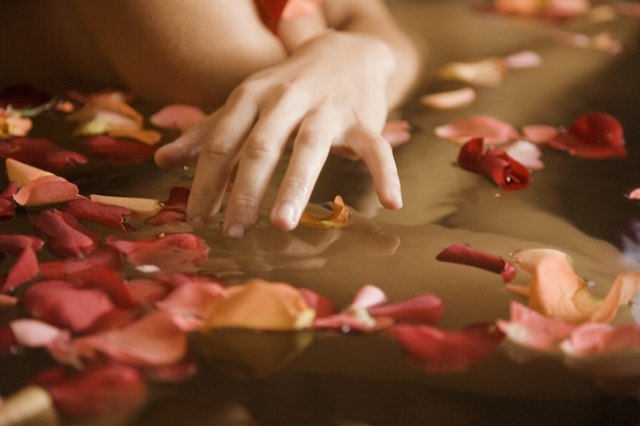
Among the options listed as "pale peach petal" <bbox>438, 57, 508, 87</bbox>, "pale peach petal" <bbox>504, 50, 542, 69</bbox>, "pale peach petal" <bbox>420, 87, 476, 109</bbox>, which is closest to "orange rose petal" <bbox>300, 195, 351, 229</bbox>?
"pale peach petal" <bbox>420, 87, 476, 109</bbox>

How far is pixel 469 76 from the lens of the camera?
1.28 m

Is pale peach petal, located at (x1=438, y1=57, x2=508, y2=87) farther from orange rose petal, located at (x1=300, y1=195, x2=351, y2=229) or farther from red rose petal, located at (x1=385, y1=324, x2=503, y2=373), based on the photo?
red rose petal, located at (x1=385, y1=324, x2=503, y2=373)

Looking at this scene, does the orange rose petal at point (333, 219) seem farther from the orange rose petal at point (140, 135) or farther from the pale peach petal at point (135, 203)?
the orange rose petal at point (140, 135)

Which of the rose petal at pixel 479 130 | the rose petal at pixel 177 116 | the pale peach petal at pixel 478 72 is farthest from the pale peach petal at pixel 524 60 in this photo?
the rose petal at pixel 177 116

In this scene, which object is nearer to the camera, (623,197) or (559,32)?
(623,197)

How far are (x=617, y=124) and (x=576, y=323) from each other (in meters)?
0.46

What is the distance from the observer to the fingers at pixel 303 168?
2.44ft

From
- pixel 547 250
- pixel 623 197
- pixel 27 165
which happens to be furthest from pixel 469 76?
pixel 27 165

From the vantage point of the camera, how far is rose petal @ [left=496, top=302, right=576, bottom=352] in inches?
25.6

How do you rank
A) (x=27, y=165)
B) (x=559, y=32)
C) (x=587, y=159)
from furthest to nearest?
1. (x=559, y=32)
2. (x=587, y=159)
3. (x=27, y=165)

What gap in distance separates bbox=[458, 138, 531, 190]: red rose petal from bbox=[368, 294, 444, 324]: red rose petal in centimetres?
27

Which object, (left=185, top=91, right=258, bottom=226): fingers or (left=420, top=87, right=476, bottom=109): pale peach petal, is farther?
A: (left=420, top=87, right=476, bottom=109): pale peach petal

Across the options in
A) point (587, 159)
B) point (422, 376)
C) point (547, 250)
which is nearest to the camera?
point (422, 376)

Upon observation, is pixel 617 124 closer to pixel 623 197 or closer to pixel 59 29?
pixel 623 197
